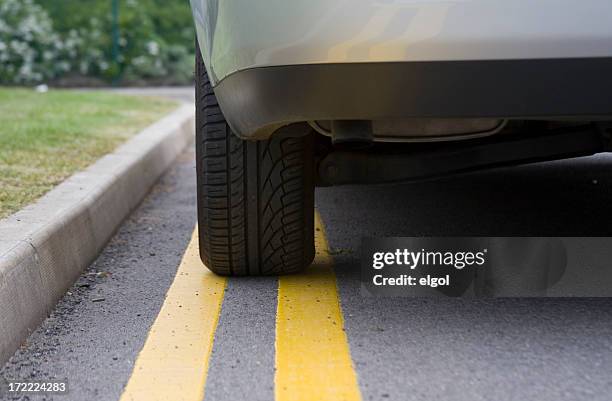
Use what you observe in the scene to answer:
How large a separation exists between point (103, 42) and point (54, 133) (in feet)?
36.2

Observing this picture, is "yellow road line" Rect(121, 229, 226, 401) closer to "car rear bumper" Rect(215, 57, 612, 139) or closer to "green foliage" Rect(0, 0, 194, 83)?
"car rear bumper" Rect(215, 57, 612, 139)

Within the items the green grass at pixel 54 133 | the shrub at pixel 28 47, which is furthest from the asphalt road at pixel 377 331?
the shrub at pixel 28 47

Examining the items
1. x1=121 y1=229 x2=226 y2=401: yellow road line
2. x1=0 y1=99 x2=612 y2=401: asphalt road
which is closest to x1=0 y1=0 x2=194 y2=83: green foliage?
x1=0 y1=99 x2=612 y2=401: asphalt road

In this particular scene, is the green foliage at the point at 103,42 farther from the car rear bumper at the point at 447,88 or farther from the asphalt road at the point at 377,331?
the car rear bumper at the point at 447,88

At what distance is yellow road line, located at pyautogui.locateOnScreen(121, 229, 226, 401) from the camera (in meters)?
2.23

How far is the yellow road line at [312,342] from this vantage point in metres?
2.19

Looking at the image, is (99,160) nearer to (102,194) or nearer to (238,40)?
(102,194)

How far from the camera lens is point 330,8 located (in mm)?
2213

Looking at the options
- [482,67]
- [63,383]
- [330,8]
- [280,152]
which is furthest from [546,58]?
[63,383]

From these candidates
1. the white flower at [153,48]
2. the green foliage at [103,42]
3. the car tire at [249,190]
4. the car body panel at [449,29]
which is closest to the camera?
the car body panel at [449,29]

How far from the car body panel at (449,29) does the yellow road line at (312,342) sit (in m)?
0.65

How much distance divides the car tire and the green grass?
0.78 metres

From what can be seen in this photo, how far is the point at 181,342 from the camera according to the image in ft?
8.48

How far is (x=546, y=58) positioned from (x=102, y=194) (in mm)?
2143
